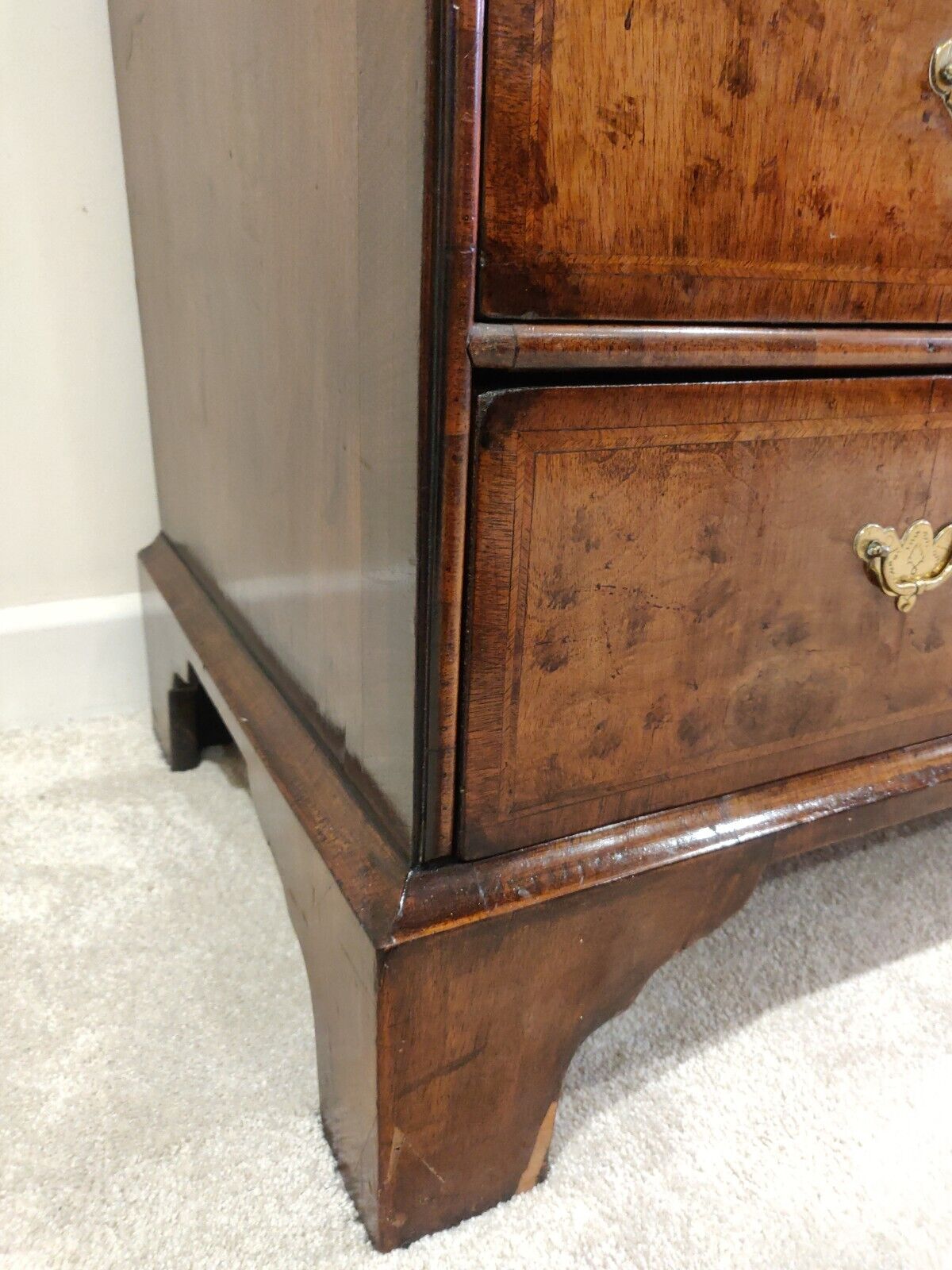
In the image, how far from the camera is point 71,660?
0.92 m

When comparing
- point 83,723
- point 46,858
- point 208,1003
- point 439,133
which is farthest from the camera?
point 83,723

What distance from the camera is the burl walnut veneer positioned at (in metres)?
0.35

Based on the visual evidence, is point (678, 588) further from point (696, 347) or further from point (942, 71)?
point (942, 71)

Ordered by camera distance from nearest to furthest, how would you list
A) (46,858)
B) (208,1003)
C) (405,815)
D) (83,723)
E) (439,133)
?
(439,133)
(405,815)
(208,1003)
(46,858)
(83,723)

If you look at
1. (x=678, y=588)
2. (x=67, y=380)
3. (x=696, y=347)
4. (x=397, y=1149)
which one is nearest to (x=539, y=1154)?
(x=397, y=1149)

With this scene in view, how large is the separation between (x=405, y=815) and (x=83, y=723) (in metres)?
0.61

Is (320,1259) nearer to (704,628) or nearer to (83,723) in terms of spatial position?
(704,628)

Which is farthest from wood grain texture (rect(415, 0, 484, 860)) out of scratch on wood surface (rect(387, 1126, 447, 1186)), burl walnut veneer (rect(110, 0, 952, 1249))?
scratch on wood surface (rect(387, 1126, 447, 1186))

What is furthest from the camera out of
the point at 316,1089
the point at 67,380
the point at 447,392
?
the point at 67,380

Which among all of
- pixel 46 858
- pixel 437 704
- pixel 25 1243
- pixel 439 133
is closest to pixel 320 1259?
pixel 25 1243

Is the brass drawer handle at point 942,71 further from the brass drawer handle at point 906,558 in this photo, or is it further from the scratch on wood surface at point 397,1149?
the scratch on wood surface at point 397,1149

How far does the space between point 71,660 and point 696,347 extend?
0.73 metres

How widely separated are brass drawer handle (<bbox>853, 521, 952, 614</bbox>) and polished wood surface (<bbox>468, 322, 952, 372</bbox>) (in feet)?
0.27

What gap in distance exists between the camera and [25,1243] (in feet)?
1.54
